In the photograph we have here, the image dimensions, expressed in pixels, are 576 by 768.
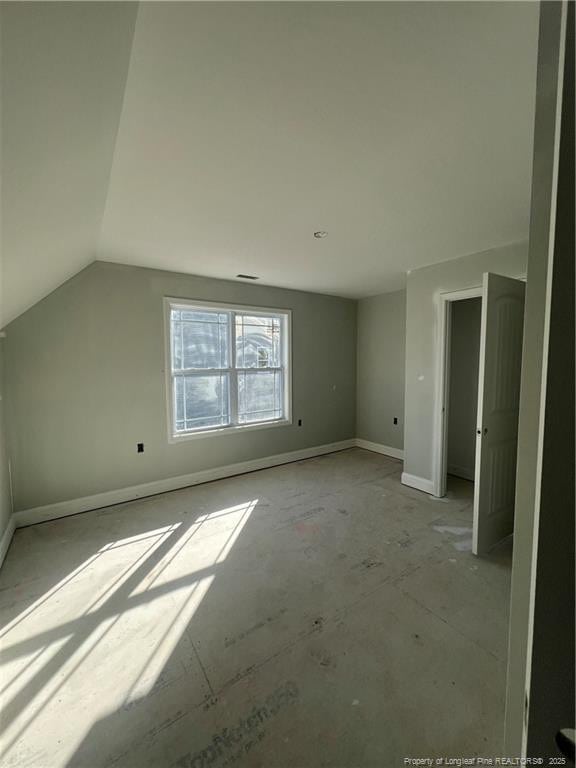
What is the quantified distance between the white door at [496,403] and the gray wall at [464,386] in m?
1.37

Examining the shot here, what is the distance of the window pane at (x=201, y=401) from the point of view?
3.60 m

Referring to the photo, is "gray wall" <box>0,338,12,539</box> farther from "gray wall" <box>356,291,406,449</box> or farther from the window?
"gray wall" <box>356,291,406,449</box>

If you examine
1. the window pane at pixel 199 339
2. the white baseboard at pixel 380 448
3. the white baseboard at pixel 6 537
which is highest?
the window pane at pixel 199 339

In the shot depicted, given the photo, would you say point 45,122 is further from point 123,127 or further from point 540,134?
point 540,134

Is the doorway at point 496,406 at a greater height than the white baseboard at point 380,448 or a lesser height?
greater

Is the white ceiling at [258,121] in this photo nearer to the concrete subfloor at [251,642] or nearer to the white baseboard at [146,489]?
the white baseboard at [146,489]

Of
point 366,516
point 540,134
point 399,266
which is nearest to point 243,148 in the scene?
point 540,134

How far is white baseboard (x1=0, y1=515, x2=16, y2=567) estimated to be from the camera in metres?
2.25

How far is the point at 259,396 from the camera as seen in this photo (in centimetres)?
423

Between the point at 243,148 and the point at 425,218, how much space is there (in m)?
1.37

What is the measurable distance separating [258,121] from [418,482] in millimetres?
3468

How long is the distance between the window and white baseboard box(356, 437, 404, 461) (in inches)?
57.9

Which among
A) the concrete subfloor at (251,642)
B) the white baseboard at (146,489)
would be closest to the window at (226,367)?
the white baseboard at (146,489)

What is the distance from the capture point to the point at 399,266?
3279 millimetres
